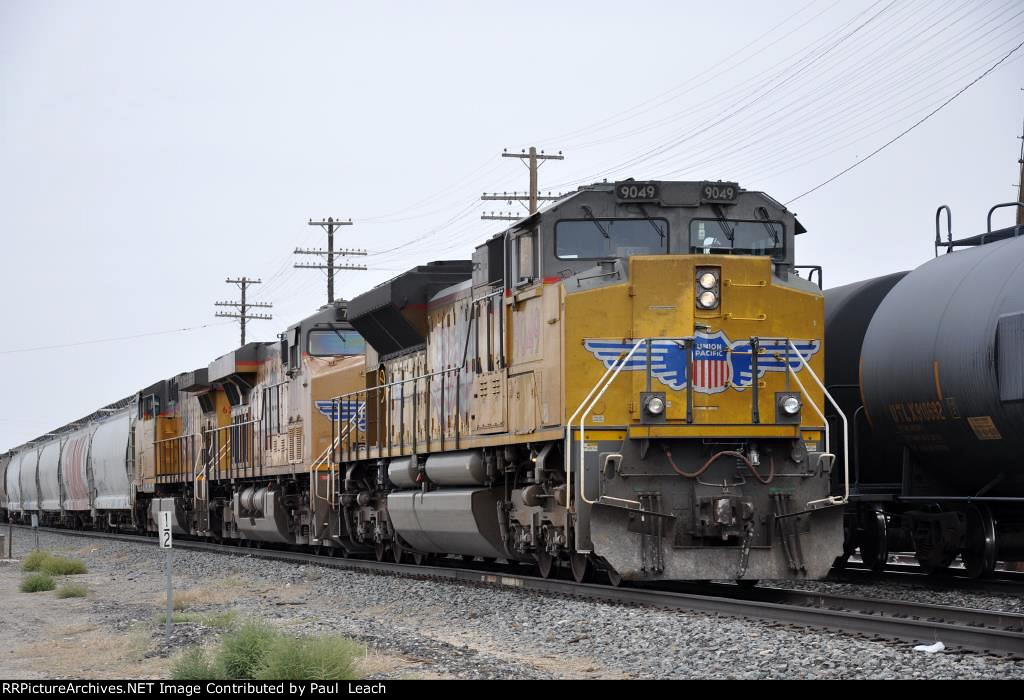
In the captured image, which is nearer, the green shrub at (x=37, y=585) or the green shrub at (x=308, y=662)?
the green shrub at (x=308, y=662)

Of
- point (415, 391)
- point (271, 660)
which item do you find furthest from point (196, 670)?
point (415, 391)

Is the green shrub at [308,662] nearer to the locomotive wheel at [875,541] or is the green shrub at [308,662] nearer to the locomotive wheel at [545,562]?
the locomotive wheel at [545,562]

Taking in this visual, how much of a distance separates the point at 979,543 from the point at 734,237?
4.29 metres

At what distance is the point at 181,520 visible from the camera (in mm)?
32938

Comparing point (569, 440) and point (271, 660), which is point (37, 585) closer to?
point (569, 440)

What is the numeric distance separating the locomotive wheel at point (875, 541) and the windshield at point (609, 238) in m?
4.65

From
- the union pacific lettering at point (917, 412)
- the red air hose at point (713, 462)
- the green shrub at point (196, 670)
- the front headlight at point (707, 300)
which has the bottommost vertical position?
the green shrub at point (196, 670)

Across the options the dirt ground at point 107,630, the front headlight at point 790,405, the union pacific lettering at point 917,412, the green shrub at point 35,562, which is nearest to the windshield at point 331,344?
the dirt ground at point 107,630

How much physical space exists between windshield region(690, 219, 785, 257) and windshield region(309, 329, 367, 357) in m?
10.8

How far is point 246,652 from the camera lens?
876 cm

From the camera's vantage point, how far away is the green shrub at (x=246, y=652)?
27.8ft

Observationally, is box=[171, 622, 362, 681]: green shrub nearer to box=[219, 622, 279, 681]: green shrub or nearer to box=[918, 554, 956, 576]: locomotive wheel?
box=[219, 622, 279, 681]: green shrub

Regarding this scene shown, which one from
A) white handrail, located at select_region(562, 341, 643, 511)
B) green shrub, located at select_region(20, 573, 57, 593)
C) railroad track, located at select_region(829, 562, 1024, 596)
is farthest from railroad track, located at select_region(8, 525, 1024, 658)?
green shrub, located at select_region(20, 573, 57, 593)
